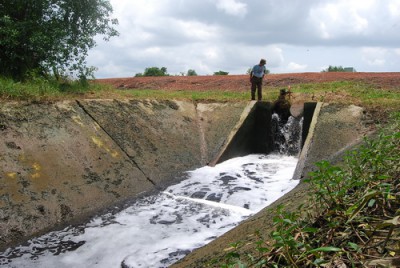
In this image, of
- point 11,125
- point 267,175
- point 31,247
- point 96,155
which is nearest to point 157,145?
point 96,155

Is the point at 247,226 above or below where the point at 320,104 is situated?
below

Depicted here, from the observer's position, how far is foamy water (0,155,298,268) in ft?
15.7

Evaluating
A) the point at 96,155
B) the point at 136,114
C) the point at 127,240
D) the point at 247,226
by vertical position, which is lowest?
the point at 127,240

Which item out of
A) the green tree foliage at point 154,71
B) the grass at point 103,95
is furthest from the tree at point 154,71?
the grass at point 103,95

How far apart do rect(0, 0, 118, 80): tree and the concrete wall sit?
2194mm

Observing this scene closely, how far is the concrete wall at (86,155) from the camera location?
18.6 ft

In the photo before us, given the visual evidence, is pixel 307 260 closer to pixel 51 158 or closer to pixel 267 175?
pixel 51 158

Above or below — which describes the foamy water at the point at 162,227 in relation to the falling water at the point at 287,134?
below

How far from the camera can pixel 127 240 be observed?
211 inches

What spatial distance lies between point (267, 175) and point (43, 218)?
5.07m

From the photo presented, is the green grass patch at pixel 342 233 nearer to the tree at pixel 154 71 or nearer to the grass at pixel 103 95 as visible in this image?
the grass at pixel 103 95

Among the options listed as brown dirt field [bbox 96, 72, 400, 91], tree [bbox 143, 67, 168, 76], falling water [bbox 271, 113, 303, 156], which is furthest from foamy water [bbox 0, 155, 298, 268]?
tree [bbox 143, 67, 168, 76]

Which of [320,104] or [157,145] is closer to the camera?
[157,145]

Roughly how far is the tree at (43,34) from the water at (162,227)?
463 centimetres
